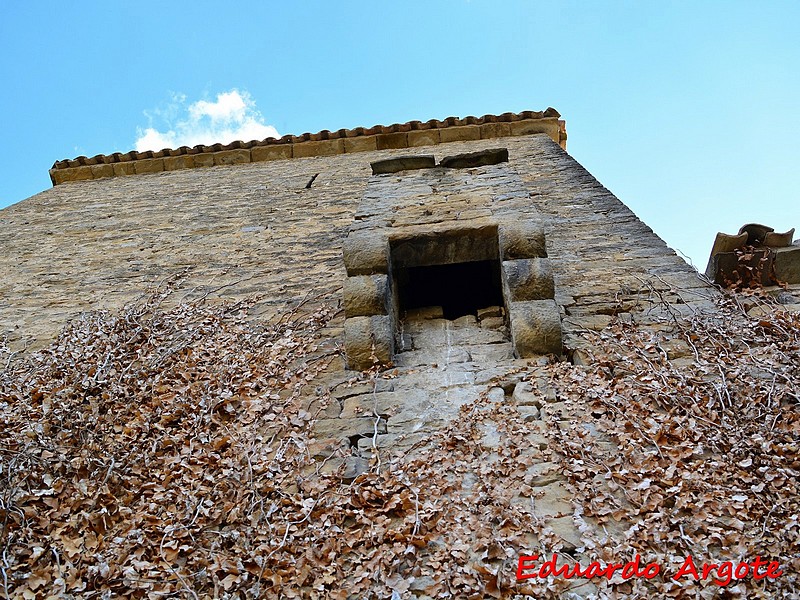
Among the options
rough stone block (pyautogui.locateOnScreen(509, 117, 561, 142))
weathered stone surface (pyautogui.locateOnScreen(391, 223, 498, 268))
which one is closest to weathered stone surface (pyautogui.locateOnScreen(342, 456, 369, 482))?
weathered stone surface (pyautogui.locateOnScreen(391, 223, 498, 268))

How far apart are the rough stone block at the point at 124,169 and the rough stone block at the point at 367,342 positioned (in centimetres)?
587

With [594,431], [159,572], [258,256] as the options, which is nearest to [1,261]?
[258,256]

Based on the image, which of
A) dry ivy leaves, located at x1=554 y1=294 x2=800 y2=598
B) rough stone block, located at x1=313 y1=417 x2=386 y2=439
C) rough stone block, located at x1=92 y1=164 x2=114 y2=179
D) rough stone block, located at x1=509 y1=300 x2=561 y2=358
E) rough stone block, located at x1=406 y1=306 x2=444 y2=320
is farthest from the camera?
rough stone block, located at x1=92 y1=164 x2=114 y2=179

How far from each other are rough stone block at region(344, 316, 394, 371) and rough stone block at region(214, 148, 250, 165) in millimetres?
5268

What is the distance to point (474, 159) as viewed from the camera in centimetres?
441

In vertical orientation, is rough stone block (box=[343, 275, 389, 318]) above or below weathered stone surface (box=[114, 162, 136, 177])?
below

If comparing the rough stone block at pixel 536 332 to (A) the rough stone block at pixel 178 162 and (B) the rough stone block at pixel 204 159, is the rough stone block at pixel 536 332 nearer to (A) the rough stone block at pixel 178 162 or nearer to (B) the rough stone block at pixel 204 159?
(B) the rough stone block at pixel 204 159

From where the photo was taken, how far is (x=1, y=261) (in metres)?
5.10

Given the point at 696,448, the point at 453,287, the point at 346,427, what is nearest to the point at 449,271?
the point at 453,287

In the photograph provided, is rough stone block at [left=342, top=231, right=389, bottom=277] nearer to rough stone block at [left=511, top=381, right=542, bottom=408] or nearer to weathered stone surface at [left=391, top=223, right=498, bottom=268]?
weathered stone surface at [left=391, top=223, right=498, bottom=268]

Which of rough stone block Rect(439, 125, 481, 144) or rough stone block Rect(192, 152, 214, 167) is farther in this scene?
rough stone block Rect(192, 152, 214, 167)

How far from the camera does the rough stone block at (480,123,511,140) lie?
746 centimetres

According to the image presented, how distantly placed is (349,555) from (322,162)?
5.81m

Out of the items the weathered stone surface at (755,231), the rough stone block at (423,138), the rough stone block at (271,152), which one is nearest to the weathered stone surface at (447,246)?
the weathered stone surface at (755,231)
